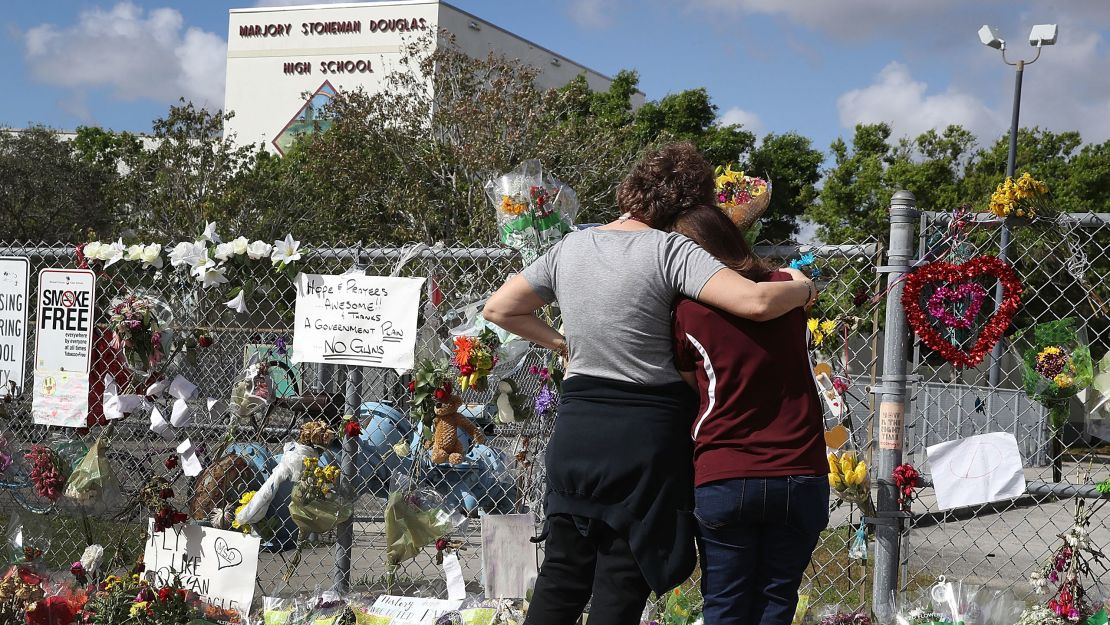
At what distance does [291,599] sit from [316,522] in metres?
0.43

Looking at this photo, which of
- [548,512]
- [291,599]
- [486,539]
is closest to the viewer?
[548,512]

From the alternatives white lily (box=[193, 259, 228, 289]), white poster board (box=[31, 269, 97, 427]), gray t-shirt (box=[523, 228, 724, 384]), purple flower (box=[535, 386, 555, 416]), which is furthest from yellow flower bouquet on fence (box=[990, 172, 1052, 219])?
white poster board (box=[31, 269, 97, 427])

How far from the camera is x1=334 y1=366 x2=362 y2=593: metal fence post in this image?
13.2 feet

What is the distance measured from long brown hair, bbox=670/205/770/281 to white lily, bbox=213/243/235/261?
227 cm

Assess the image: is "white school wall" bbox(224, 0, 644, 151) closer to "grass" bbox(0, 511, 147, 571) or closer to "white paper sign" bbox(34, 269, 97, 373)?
"white paper sign" bbox(34, 269, 97, 373)

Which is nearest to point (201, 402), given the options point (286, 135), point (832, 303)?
point (832, 303)

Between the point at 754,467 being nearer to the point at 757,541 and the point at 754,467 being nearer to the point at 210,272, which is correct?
the point at 757,541

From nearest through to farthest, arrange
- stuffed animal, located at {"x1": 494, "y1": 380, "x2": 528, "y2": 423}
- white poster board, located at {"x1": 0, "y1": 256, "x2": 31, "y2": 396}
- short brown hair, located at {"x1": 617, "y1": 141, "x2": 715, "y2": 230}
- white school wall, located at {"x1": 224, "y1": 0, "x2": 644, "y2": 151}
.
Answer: short brown hair, located at {"x1": 617, "y1": 141, "x2": 715, "y2": 230}, stuffed animal, located at {"x1": 494, "y1": 380, "x2": 528, "y2": 423}, white poster board, located at {"x1": 0, "y1": 256, "x2": 31, "y2": 396}, white school wall, located at {"x1": 224, "y1": 0, "x2": 644, "y2": 151}

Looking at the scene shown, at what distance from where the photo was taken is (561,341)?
2.98 metres

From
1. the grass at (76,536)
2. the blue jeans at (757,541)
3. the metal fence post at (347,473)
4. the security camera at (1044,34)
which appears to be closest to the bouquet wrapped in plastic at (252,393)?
the metal fence post at (347,473)

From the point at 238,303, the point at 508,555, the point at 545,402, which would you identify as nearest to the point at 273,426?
the point at 238,303

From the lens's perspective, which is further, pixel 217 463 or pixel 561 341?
pixel 217 463

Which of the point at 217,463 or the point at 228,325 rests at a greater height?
the point at 228,325

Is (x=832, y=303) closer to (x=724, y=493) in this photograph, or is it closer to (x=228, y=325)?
(x=724, y=493)
